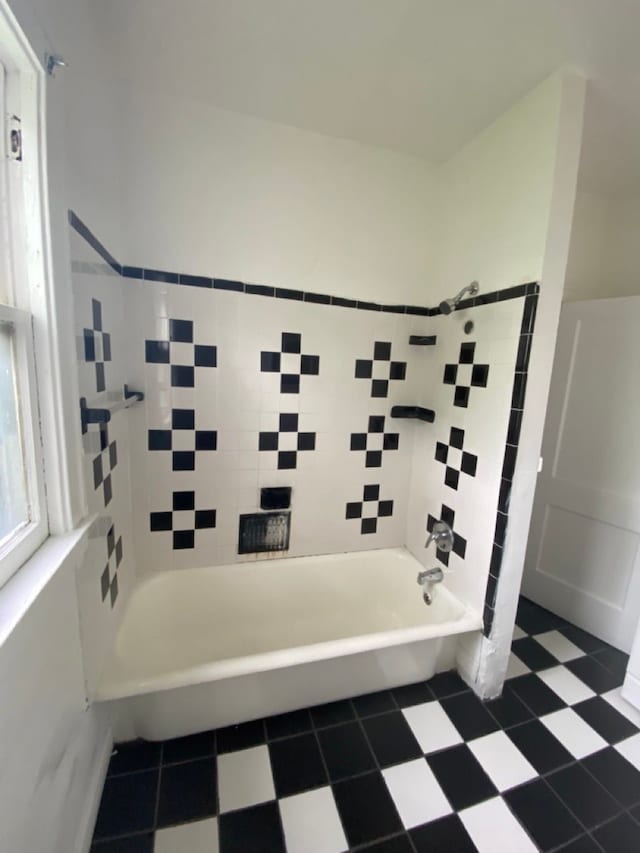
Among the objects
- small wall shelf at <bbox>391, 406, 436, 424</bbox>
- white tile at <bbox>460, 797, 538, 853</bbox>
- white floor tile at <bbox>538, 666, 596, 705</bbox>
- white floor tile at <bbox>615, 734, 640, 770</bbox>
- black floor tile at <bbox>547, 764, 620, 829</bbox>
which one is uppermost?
small wall shelf at <bbox>391, 406, 436, 424</bbox>

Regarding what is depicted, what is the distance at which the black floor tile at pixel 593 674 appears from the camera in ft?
4.81

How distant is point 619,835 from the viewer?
98 centimetres

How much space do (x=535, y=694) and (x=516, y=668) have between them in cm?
12

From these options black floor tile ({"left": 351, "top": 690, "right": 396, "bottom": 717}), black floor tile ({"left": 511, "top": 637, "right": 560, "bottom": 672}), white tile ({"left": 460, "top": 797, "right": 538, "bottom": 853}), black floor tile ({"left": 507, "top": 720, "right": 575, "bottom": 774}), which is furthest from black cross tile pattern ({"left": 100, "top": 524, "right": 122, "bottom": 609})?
black floor tile ({"left": 511, "top": 637, "right": 560, "bottom": 672})

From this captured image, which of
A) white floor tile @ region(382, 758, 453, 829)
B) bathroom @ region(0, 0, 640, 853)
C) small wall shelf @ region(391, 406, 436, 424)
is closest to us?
bathroom @ region(0, 0, 640, 853)

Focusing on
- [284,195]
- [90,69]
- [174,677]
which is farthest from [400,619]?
[90,69]

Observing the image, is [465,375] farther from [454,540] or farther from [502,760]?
[502,760]

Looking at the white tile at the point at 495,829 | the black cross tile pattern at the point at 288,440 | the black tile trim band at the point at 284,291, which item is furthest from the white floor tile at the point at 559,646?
the black tile trim band at the point at 284,291

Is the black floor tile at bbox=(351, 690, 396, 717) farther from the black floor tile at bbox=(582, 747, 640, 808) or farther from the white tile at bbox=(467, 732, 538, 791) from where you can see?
the black floor tile at bbox=(582, 747, 640, 808)

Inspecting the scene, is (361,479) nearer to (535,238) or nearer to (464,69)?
(535,238)

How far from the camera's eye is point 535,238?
1.16 meters

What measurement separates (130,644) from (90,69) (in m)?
1.82

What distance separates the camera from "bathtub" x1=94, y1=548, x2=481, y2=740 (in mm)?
1116

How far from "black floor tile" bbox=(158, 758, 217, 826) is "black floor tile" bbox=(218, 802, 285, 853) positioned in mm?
62
